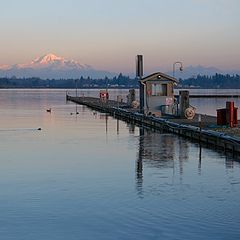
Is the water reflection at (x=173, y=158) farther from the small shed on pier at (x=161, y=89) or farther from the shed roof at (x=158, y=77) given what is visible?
the shed roof at (x=158, y=77)

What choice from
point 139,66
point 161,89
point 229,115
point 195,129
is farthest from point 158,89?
point 229,115

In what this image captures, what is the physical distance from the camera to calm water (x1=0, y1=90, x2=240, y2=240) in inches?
503

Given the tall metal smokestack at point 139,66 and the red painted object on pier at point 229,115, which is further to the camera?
the tall metal smokestack at point 139,66

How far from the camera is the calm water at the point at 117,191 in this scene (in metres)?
12.8

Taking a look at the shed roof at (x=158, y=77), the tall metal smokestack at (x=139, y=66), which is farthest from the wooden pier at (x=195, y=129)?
the tall metal smokestack at (x=139, y=66)

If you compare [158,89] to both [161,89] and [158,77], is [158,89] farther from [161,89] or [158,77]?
[158,77]

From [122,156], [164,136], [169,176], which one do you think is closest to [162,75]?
[164,136]

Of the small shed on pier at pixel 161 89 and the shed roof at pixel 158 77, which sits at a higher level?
the shed roof at pixel 158 77

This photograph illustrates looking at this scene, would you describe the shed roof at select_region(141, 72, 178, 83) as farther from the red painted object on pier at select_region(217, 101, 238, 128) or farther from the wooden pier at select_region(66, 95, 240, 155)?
the red painted object on pier at select_region(217, 101, 238, 128)

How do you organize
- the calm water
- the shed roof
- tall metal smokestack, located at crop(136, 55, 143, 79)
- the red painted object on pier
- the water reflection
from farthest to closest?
tall metal smokestack, located at crop(136, 55, 143, 79), the shed roof, the red painted object on pier, the water reflection, the calm water

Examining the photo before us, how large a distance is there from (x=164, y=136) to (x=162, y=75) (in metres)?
11.1

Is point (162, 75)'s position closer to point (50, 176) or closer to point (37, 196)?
point (50, 176)

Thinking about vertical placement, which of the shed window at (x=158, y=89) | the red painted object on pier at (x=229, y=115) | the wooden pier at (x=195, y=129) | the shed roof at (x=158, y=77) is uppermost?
the shed roof at (x=158, y=77)

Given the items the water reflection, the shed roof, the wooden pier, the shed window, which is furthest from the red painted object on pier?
the shed window
